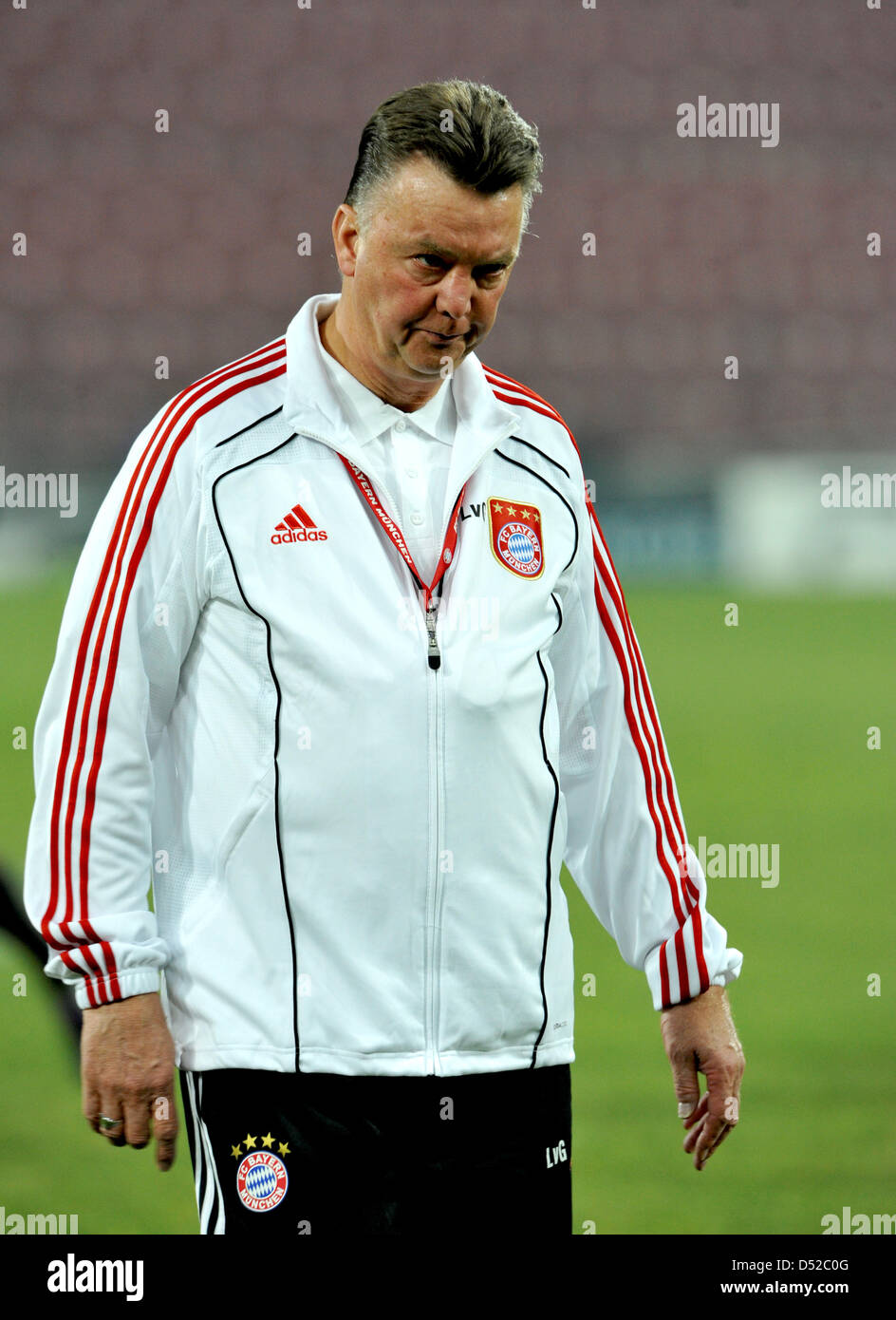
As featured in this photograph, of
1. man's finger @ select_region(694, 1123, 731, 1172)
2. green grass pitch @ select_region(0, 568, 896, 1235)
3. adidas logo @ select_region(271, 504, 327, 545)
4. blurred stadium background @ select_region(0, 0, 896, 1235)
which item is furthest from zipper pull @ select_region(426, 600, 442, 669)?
blurred stadium background @ select_region(0, 0, 896, 1235)

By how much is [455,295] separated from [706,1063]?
0.73 metres

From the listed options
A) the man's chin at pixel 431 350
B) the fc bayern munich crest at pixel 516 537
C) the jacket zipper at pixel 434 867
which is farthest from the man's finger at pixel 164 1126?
the man's chin at pixel 431 350

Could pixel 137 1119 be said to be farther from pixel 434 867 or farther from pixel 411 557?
pixel 411 557

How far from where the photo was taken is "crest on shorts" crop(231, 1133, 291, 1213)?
1214 mm

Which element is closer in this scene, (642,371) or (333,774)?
(333,774)

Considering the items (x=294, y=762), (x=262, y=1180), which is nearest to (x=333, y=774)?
(x=294, y=762)

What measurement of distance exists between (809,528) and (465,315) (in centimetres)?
721

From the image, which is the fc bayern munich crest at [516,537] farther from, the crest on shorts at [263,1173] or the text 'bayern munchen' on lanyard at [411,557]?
the crest on shorts at [263,1173]

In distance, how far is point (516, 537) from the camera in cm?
131

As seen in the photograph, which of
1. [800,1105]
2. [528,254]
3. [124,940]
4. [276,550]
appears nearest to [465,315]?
[276,550]

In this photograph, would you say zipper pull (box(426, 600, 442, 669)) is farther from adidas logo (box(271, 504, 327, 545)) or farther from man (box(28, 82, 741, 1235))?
adidas logo (box(271, 504, 327, 545))

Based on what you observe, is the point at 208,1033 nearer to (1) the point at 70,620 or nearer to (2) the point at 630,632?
(1) the point at 70,620

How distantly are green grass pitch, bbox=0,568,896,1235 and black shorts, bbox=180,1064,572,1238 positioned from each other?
45.7 inches

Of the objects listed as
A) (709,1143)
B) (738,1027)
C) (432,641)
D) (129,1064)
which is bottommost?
(738,1027)
